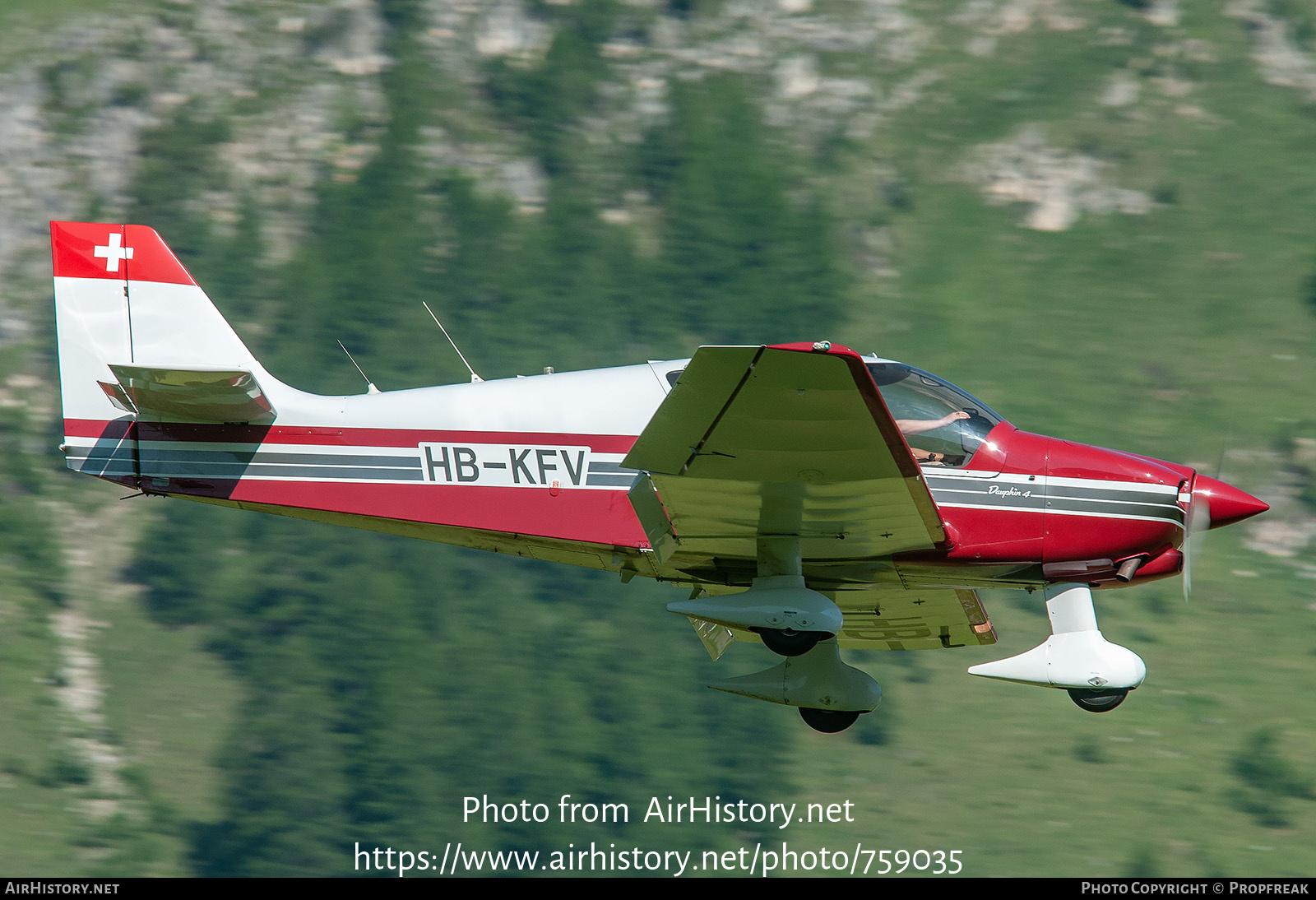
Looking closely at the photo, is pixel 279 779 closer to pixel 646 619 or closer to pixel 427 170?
pixel 646 619

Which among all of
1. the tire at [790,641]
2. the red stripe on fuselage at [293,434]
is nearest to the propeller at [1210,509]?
the tire at [790,641]

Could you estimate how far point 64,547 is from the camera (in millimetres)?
45000

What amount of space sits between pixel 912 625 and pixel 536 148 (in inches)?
1954

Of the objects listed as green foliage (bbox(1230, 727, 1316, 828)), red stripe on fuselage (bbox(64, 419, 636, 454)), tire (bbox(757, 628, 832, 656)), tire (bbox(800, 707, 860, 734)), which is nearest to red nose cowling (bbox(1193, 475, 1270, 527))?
tire (bbox(757, 628, 832, 656))

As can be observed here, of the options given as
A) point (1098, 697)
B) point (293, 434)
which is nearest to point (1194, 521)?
point (1098, 697)

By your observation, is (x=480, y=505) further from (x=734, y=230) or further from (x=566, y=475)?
(x=734, y=230)

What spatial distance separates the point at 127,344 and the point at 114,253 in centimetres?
76

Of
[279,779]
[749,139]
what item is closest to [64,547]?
[279,779]

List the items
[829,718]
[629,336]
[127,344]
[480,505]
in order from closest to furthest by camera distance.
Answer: [480,505] < [127,344] < [829,718] < [629,336]

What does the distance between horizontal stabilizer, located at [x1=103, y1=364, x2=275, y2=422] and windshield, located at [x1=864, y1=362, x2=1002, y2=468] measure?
15.0 ft

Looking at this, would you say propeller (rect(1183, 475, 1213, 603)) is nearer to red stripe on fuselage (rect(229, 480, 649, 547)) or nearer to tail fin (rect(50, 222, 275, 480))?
red stripe on fuselage (rect(229, 480, 649, 547))

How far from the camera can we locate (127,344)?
11.0 m

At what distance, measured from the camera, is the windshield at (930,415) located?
32.1 ft

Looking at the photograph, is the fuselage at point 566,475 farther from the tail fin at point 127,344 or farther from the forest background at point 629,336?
the forest background at point 629,336
